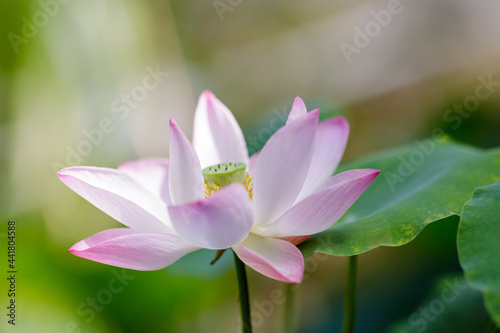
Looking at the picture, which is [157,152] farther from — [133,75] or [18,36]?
[18,36]

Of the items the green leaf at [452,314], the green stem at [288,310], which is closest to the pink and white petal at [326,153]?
the green stem at [288,310]

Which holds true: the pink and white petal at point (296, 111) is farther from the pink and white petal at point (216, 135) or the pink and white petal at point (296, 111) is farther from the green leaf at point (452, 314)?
the green leaf at point (452, 314)

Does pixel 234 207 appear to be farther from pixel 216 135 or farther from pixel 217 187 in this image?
pixel 216 135

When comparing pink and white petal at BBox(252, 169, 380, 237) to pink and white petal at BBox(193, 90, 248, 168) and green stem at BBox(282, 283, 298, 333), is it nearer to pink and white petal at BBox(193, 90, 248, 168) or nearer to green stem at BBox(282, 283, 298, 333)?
pink and white petal at BBox(193, 90, 248, 168)

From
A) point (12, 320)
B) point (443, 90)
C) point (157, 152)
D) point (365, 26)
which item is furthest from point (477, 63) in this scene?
point (12, 320)

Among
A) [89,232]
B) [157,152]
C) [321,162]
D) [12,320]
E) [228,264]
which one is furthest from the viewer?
[157,152]

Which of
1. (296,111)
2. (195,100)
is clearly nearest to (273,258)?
(296,111)
